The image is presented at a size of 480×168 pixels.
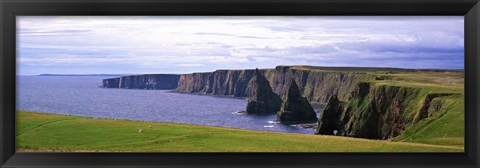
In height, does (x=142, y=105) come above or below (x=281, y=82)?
below

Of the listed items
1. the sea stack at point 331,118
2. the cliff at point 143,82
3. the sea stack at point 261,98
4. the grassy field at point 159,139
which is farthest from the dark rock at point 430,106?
the cliff at point 143,82

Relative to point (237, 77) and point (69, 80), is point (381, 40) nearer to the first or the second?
point (237, 77)

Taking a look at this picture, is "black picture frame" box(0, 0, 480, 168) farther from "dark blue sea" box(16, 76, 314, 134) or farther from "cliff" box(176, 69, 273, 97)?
"cliff" box(176, 69, 273, 97)

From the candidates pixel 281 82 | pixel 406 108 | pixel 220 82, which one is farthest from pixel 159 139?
pixel 406 108
